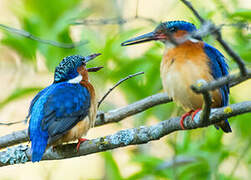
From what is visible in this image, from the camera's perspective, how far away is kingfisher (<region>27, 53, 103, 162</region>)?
371cm

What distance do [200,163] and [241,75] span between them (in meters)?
2.31

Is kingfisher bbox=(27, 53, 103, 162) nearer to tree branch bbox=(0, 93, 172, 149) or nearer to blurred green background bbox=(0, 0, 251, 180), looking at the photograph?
tree branch bbox=(0, 93, 172, 149)

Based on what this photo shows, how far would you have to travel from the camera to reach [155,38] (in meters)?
3.94

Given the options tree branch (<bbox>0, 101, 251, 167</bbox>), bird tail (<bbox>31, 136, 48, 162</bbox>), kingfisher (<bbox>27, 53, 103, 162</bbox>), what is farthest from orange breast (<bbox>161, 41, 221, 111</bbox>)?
bird tail (<bbox>31, 136, 48, 162</bbox>)

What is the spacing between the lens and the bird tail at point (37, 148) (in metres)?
3.49

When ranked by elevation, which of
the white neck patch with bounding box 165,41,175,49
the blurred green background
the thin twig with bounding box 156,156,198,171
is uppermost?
the white neck patch with bounding box 165,41,175,49

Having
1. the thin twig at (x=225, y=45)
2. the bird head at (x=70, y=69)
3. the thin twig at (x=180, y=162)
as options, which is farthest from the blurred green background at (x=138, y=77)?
the thin twig at (x=225, y=45)

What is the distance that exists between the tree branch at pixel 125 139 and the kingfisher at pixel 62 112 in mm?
109

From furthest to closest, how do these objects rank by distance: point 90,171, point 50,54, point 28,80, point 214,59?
point 90,171 < point 28,80 < point 50,54 < point 214,59

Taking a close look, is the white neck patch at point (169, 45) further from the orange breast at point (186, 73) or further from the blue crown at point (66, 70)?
the blue crown at point (66, 70)

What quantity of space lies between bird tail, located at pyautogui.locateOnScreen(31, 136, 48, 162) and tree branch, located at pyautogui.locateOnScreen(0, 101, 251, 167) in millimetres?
139

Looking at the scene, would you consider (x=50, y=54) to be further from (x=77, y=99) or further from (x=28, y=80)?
(x=28, y=80)

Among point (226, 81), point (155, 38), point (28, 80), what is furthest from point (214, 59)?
point (28, 80)

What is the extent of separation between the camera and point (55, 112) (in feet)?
12.7
